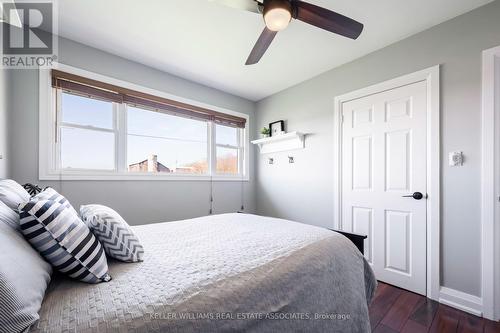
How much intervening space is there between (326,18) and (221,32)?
108 cm

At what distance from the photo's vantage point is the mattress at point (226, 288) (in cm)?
67

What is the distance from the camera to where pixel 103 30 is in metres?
2.10

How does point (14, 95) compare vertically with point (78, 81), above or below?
below

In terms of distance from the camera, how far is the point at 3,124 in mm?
1802

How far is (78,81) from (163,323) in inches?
104

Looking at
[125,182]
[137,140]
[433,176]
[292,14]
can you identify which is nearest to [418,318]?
[433,176]

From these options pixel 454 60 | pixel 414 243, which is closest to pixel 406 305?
pixel 414 243

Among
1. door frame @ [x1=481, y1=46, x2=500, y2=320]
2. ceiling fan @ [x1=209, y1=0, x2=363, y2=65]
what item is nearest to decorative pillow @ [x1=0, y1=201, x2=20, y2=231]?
ceiling fan @ [x1=209, y1=0, x2=363, y2=65]

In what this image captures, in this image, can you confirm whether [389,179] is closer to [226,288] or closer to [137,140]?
[226,288]

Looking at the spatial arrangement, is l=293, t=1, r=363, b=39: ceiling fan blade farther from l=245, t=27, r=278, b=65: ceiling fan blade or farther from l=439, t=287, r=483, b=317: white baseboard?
l=439, t=287, r=483, b=317: white baseboard

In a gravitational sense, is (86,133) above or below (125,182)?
above

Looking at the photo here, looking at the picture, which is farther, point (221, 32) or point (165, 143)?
point (165, 143)

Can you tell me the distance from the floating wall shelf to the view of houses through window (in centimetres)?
54

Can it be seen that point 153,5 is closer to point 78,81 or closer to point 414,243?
point 78,81
